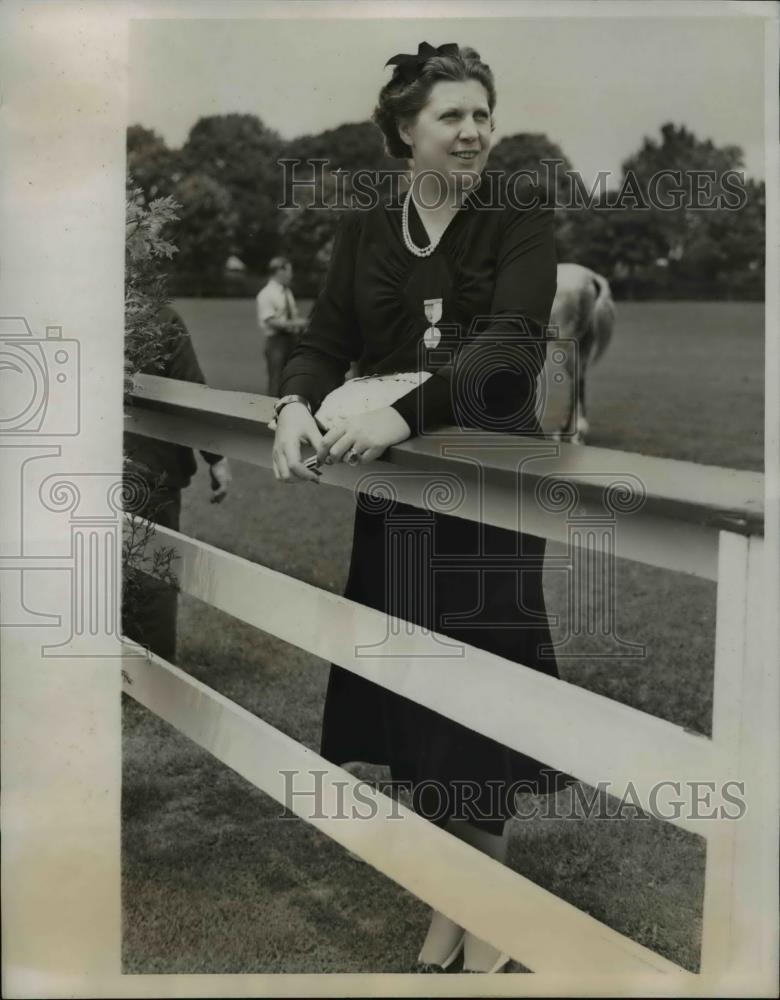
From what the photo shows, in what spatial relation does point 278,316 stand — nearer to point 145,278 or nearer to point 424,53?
point 145,278

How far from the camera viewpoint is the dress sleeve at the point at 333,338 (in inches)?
68.1

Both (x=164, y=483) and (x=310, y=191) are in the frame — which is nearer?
(x=310, y=191)

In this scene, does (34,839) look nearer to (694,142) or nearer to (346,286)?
(346,286)

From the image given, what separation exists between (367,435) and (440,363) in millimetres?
167

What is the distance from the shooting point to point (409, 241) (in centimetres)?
170

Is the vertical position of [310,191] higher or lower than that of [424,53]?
lower

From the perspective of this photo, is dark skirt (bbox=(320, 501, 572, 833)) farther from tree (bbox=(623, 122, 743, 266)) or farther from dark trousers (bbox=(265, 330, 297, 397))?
tree (bbox=(623, 122, 743, 266))

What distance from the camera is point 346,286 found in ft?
5.70

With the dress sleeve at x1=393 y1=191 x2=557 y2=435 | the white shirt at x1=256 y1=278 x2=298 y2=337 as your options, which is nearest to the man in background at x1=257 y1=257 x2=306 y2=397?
the white shirt at x1=256 y1=278 x2=298 y2=337

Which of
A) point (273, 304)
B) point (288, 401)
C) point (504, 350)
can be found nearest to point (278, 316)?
point (273, 304)

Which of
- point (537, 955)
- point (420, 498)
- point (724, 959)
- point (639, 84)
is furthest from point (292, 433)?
point (724, 959)

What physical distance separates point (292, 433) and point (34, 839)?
31.6 inches

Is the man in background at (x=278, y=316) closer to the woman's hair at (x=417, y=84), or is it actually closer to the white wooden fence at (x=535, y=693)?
the white wooden fence at (x=535, y=693)

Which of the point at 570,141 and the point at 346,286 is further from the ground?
the point at 570,141
